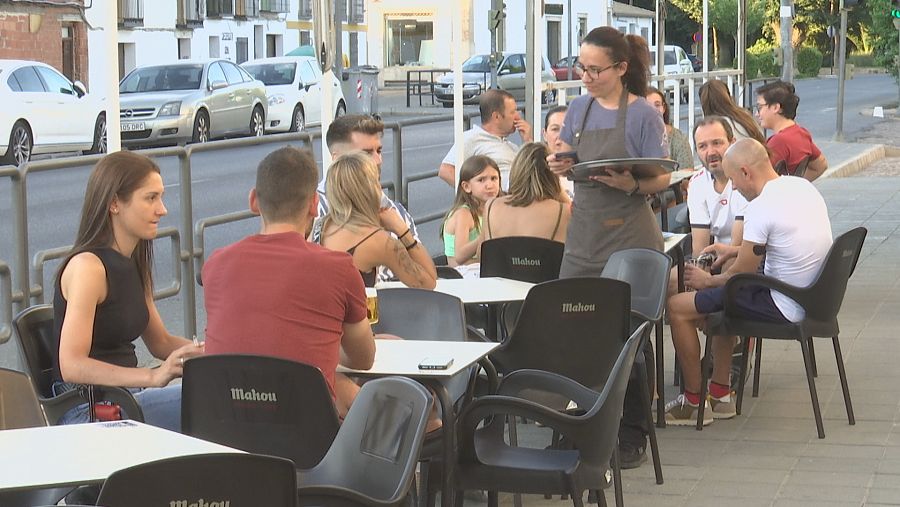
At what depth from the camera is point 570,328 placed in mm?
5438

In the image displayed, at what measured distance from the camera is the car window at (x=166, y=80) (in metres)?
12.0

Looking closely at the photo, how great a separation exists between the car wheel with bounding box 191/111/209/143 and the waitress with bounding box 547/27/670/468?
4656mm

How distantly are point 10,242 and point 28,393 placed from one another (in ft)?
9.59

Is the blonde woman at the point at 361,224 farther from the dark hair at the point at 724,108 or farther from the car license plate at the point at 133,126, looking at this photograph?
the car license plate at the point at 133,126

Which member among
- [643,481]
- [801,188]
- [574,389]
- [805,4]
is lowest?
[643,481]

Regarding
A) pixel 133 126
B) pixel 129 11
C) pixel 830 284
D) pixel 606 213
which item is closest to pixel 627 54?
pixel 606 213

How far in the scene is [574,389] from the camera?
4812 millimetres

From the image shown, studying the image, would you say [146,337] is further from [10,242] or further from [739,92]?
[739,92]

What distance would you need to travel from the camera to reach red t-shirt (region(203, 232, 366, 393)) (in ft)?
13.9

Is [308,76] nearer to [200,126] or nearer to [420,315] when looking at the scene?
[200,126]

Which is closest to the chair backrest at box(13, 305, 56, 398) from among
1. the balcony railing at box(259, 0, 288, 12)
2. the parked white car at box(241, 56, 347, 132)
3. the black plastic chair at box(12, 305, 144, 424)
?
the black plastic chair at box(12, 305, 144, 424)

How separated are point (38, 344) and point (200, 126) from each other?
18.8 ft

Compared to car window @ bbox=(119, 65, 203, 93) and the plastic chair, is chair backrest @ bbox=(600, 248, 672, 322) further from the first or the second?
car window @ bbox=(119, 65, 203, 93)

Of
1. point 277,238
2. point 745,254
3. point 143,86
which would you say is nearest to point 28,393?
point 277,238
